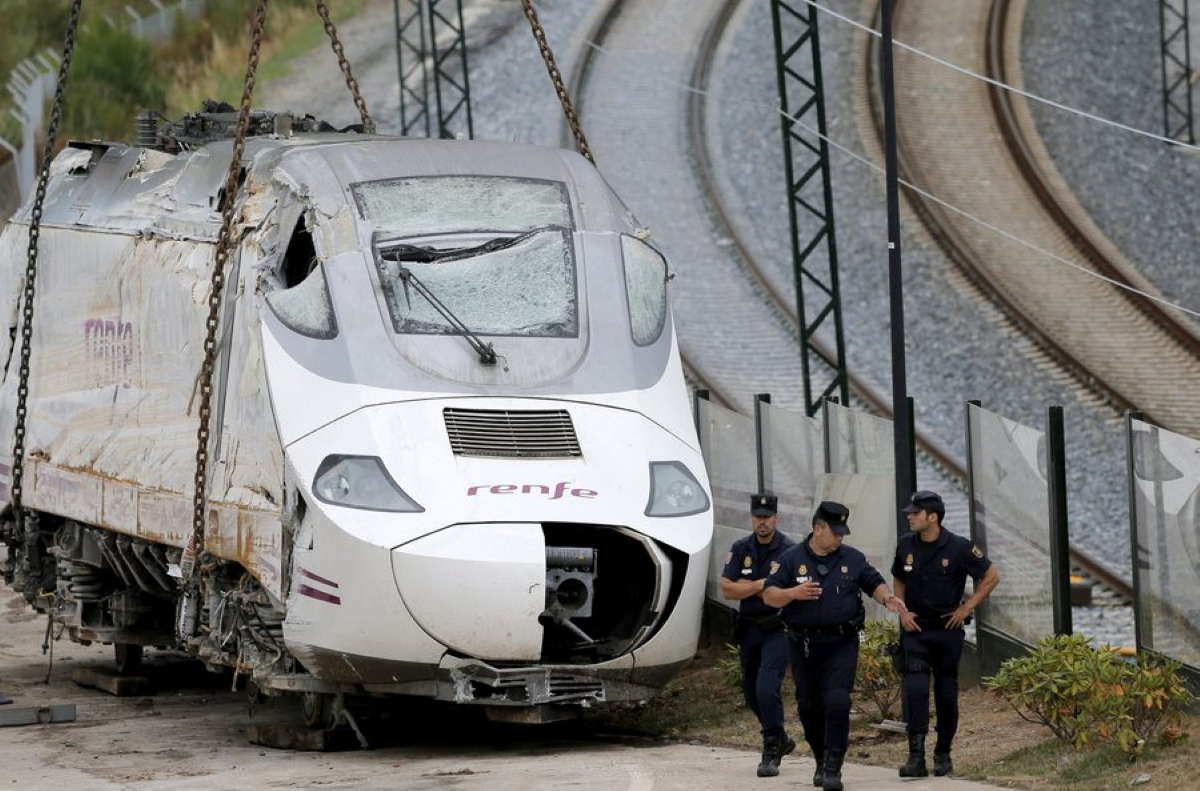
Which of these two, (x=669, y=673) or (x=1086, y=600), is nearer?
(x=669, y=673)

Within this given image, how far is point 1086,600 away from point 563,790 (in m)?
9.64

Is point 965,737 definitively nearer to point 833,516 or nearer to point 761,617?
point 761,617

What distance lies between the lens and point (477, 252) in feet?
50.5

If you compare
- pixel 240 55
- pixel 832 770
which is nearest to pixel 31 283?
pixel 832 770

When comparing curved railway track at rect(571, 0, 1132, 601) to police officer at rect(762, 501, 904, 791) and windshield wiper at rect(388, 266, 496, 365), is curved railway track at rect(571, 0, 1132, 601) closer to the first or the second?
windshield wiper at rect(388, 266, 496, 365)

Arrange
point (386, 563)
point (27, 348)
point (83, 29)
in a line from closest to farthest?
1. point (386, 563)
2. point (27, 348)
3. point (83, 29)

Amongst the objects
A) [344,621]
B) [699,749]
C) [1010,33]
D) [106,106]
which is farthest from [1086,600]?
[106,106]

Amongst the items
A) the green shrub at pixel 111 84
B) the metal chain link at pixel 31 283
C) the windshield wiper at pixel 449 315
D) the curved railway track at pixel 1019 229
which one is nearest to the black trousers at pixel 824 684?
the windshield wiper at pixel 449 315

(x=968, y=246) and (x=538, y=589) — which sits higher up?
(x=968, y=246)

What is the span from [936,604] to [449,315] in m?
3.70

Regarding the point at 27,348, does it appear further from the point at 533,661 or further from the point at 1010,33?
the point at 1010,33

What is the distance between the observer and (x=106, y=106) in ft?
146

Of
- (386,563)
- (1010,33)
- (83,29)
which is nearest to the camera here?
(386,563)

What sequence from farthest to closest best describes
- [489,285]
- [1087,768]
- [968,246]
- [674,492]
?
1. [968,246]
2. [489,285]
3. [674,492]
4. [1087,768]
